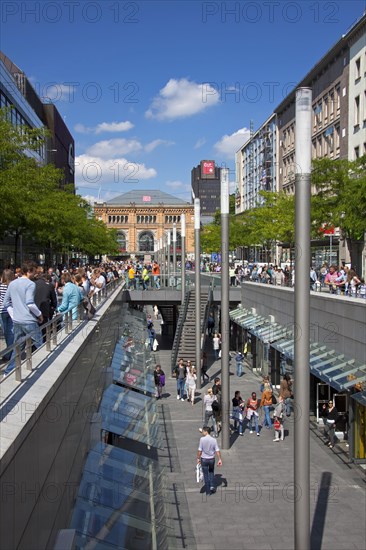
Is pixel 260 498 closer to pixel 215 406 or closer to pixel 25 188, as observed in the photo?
pixel 215 406

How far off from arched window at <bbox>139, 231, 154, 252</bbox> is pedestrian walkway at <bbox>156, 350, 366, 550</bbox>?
392 ft

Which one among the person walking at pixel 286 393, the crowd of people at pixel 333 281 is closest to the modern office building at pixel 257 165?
the crowd of people at pixel 333 281

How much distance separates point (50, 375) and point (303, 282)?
3.43 meters

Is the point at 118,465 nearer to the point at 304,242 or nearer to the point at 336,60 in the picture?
the point at 304,242

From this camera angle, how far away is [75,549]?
739cm

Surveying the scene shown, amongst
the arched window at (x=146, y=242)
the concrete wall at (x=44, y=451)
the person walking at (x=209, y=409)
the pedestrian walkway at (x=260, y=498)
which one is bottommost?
the pedestrian walkway at (x=260, y=498)

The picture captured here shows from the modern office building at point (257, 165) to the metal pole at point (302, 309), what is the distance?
56.6m

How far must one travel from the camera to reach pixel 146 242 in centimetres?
13888

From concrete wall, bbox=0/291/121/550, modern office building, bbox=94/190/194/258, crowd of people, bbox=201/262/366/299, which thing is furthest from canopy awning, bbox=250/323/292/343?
modern office building, bbox=94/190/194/258

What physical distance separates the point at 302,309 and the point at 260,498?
627 centimetres

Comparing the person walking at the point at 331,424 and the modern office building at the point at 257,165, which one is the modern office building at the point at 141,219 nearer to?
the modern office building at the point at 257,165

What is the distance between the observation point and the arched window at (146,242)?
453 ft

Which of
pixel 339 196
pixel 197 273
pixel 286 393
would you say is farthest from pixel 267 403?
pixel 339 196

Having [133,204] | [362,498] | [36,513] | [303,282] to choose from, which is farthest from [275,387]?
[133,204]
